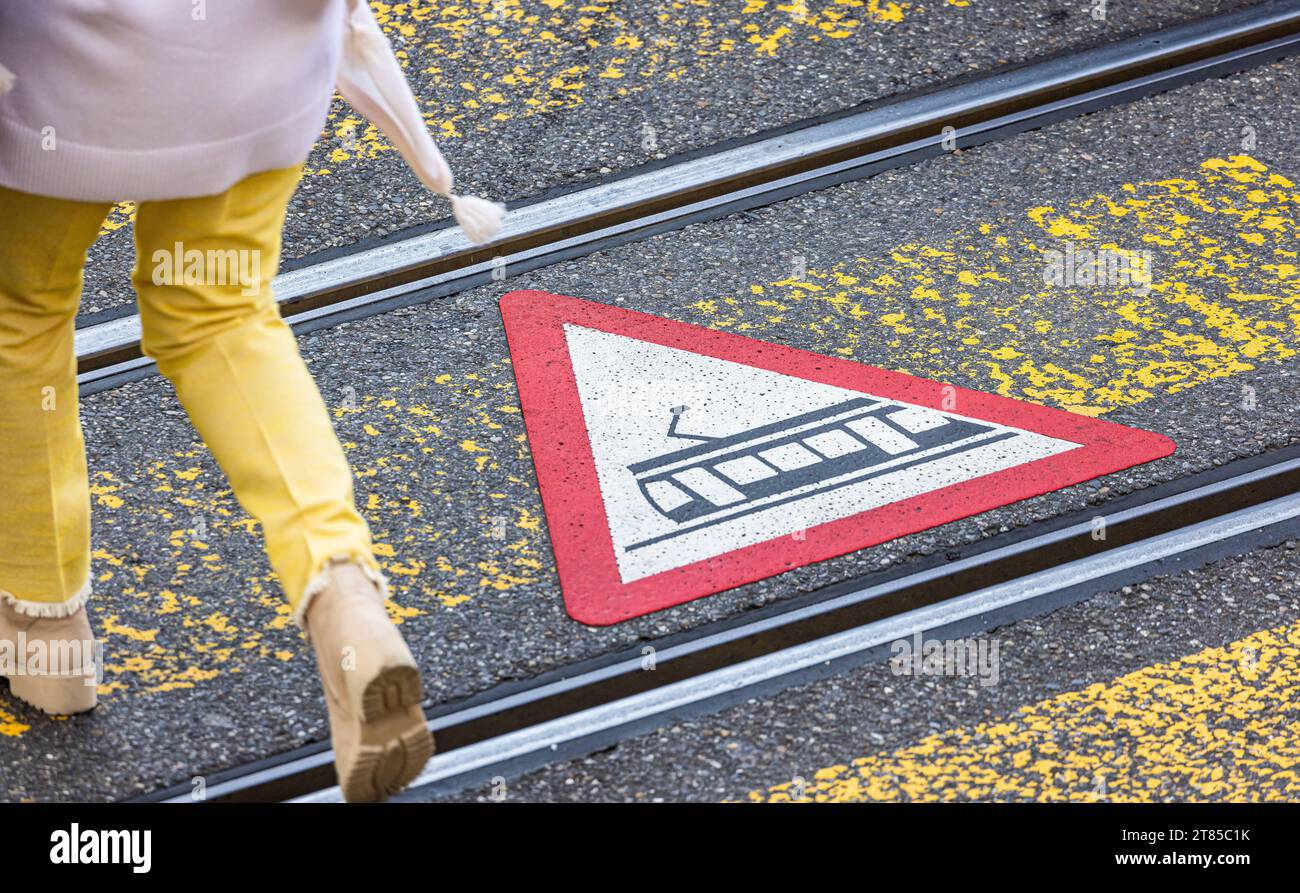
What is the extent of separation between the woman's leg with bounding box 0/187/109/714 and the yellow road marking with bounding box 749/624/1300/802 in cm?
104

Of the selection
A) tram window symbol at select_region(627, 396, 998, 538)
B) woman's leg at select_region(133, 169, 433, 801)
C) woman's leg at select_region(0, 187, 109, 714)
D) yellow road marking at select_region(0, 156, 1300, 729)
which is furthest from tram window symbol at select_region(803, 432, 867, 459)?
woman's leg at select_region(0, 187, 109, 714)

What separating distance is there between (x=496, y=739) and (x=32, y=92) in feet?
3.79

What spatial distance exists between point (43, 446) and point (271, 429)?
422 mm

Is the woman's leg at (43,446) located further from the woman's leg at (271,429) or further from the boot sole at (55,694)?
the woman's leg at (271,429)

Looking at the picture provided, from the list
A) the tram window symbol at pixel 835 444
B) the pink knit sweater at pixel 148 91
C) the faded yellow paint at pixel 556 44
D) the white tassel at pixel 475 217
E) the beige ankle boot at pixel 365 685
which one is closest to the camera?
the pink knit sweater at pixel 148 91

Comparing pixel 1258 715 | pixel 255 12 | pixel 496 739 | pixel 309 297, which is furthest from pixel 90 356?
pixel 1258 715

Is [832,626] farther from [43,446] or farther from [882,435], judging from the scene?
[43,446]

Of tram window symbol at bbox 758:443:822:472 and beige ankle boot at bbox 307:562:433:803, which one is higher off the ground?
Answer: tram window symbol at bbox 758:443:822:472

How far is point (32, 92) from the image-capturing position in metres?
1.88

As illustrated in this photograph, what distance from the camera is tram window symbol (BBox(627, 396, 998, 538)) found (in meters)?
2.93

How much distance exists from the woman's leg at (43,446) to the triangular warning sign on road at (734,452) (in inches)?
31.1

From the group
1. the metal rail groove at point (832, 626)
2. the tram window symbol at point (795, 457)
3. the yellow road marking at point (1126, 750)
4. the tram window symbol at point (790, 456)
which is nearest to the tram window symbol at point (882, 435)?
the tram window symbol at point (795, 457)

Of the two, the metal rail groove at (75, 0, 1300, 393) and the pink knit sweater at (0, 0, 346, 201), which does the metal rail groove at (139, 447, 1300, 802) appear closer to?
the pink knit sweater at (0, 0, 346, 201)

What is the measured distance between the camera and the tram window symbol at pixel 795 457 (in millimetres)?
2930
